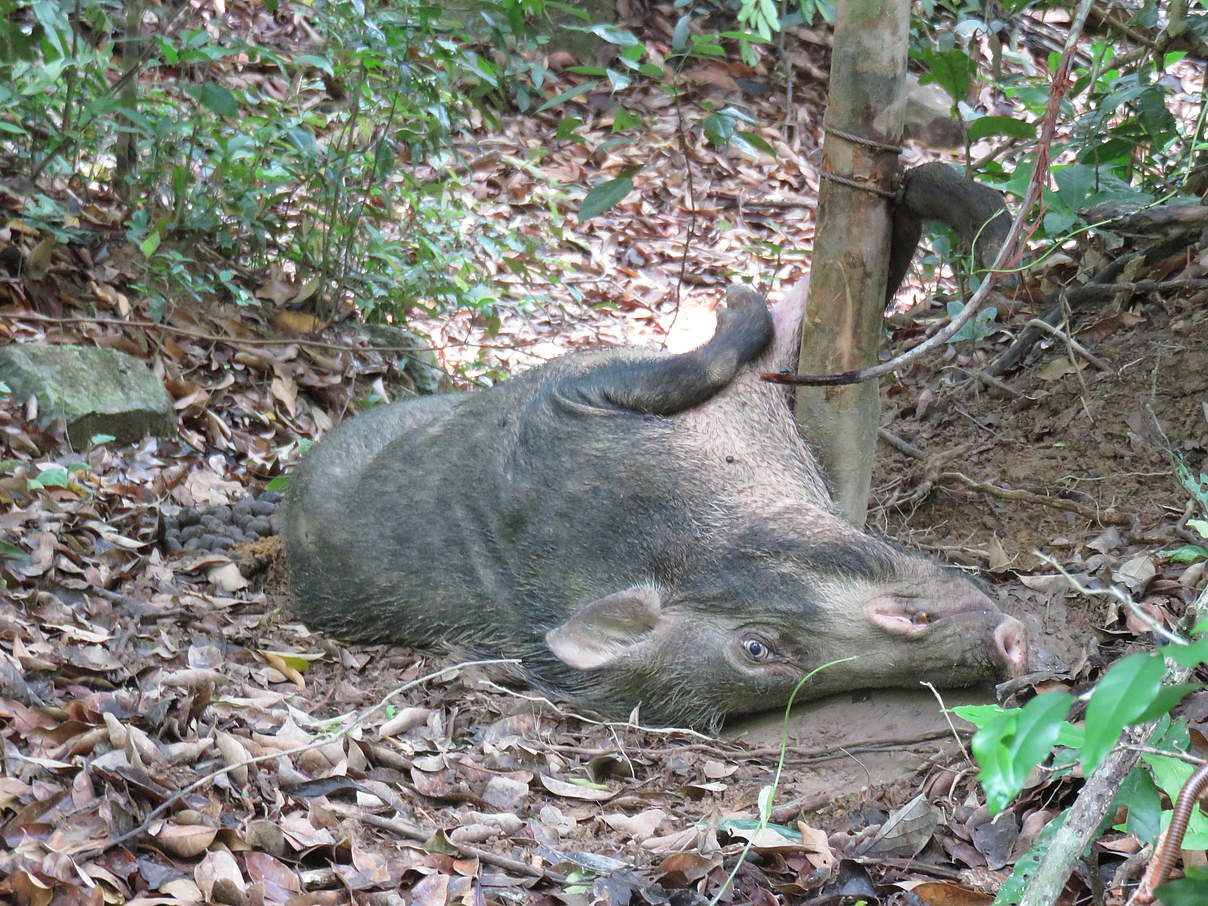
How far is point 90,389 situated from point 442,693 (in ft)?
8.36

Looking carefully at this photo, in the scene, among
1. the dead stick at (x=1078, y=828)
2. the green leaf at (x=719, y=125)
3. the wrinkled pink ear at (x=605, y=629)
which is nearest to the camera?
the dead stick at (x=1078, y=828)

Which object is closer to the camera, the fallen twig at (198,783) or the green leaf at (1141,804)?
the green leaf at (1141,804)

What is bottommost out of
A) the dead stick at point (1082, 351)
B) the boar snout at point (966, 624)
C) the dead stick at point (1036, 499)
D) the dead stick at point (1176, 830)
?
the boar snout at point (966, 624)

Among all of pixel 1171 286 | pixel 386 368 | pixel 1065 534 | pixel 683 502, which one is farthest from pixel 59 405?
pixel 1171 286

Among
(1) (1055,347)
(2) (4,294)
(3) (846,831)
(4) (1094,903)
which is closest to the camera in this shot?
(4) (1094,903)

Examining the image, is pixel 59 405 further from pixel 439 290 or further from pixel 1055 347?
pixel 1055 347

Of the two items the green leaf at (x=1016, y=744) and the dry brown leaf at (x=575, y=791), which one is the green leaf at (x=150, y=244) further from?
the green leaf at (x=1016, y=744)

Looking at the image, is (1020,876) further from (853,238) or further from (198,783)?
(853,238)

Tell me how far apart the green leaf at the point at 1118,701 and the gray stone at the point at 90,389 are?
202 inches

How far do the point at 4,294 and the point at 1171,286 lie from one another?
5.39 meters

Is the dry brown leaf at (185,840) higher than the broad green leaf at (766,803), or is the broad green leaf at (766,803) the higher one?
the broad green leaf at (766,803)

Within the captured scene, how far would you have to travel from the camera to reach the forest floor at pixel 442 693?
115 inches

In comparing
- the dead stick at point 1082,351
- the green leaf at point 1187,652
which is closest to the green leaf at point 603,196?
the dead stick at point 1082,351

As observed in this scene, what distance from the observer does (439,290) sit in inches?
291
